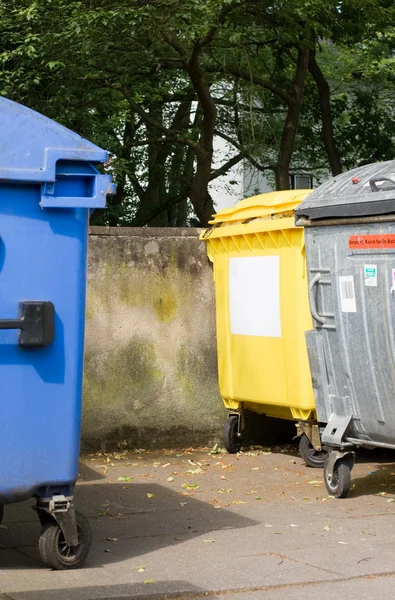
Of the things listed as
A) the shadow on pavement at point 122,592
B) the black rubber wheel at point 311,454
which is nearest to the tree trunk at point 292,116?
the black rubber wheel at point 311,454

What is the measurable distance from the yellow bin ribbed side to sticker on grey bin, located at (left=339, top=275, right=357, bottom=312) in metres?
0.89

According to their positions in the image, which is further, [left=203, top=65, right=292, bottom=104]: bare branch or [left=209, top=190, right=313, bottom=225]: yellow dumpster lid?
[left=203, top=65, right=292, bottom=104]: bare branch

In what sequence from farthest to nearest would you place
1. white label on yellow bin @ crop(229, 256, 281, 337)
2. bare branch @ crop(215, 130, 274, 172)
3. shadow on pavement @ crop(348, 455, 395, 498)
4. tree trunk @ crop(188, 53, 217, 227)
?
bare branch @ crop(215, 130, 274, 172), tree trunk @ crop(188, 53, 217, 227), white label on yellow bin @ crop(229, 256, 281, 337), shadow on pavement @ crop(348, 455, 395, 498)

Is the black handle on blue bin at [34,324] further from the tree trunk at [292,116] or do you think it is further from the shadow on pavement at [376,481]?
the tree trunk at [292,116]

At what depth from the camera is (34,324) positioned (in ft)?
15.6

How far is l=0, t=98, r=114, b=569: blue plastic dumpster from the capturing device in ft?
15.6

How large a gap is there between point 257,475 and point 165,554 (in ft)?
7.57

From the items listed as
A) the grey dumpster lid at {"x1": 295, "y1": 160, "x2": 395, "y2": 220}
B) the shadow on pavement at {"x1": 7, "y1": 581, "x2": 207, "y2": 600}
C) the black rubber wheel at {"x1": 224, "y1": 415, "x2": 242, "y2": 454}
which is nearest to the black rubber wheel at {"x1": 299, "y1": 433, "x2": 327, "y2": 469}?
the black rubber wheel at {"x1": 224, "y1": 415, "x2": 242, "y2": 454}

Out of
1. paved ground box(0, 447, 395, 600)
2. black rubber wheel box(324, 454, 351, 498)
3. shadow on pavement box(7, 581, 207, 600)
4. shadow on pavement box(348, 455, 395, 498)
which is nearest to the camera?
shadow on pavement box(7, 581, 207, 600)

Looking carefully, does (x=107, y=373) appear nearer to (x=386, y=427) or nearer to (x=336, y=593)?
(x=386, y=427)

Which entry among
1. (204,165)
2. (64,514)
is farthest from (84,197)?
(204,165)

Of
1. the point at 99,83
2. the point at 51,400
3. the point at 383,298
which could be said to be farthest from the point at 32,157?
the point at 99,83

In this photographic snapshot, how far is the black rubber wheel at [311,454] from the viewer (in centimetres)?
765

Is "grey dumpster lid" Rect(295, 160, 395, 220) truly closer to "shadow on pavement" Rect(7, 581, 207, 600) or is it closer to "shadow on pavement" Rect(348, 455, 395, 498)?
"shadow on pavement" Rect(348, 455, 395, 498)
